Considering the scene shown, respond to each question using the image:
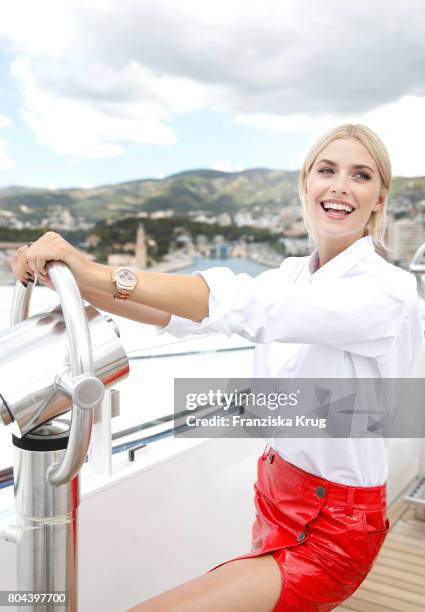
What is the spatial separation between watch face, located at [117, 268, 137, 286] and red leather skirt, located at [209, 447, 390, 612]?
0.61 m

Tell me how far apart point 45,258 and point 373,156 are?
30.4 inches

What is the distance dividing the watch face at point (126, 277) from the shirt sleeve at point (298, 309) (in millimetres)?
154

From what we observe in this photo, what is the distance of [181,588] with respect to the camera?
116cm

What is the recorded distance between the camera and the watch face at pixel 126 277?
0.91 m

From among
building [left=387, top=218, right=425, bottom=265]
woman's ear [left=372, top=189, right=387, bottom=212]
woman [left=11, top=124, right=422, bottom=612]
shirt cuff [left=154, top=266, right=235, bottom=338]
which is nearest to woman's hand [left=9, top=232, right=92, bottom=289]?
woman [left=11, top=124, right=422, bottom=612]

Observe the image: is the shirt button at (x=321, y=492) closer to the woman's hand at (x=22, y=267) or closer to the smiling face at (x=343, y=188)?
the smiling face at (x=343, y=188)

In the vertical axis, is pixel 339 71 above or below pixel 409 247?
above

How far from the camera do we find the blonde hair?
4.33ft

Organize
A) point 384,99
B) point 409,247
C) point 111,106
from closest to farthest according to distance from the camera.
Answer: point 409,247, point 384,99, point 111,106

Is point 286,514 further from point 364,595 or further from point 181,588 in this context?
point 364,595

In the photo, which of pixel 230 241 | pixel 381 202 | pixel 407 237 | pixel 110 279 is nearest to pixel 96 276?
pixel 110 279

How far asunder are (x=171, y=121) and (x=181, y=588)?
14607 millimetres

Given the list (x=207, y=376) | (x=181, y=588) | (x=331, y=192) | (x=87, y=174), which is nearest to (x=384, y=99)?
(x=207, y=376)

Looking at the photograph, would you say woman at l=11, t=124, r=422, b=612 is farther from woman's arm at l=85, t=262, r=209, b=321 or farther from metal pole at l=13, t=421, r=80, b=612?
metal pole at l=13, t=421, r=80, b=612
